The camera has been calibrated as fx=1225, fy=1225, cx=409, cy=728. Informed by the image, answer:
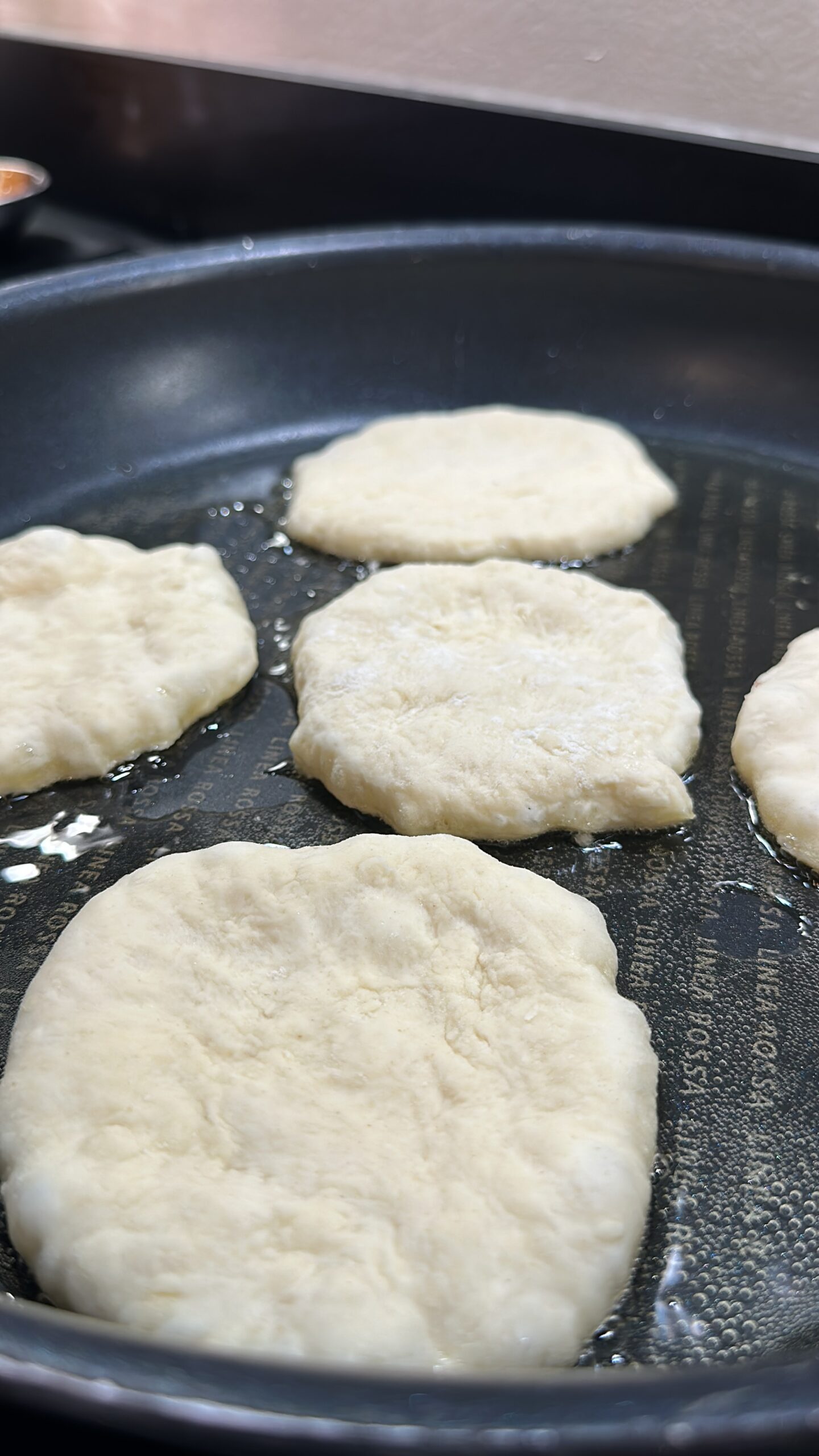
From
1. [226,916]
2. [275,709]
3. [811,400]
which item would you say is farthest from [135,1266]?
[811,400]

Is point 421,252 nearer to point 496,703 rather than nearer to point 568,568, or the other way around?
point 568,568

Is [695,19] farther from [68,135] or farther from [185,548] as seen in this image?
[68,135]

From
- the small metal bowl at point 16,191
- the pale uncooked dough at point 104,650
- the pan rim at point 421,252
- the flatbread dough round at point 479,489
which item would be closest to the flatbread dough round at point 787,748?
the flatbread dough round at point 479,489

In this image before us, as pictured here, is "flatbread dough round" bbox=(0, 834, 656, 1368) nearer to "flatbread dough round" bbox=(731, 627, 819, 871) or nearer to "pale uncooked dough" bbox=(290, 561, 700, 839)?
"pale uncooked dough" bbox=(290, 561, 700, 839)

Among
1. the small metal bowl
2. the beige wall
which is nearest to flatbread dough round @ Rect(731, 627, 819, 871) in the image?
the beige wall

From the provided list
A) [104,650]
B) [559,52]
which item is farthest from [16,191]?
[104,650]

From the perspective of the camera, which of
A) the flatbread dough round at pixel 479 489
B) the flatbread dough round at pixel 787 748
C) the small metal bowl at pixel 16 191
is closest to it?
the flatbread dough round at pixel 787 748

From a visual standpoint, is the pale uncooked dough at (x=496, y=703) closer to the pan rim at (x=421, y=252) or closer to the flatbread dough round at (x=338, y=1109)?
the flatbread dough round at (x=338, y=1109)
